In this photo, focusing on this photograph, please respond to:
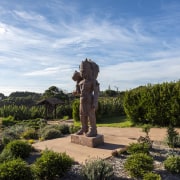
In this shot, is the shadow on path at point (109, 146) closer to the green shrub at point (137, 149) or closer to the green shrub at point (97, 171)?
the green shrub at point (137, 149)

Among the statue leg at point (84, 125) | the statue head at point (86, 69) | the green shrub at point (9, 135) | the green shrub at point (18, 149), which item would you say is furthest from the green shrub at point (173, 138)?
the green shrub at point (9, 135)

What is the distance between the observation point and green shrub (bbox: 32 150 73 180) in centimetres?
423

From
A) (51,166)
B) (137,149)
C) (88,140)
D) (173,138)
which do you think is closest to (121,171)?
(137,149)

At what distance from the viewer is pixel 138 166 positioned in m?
4.40

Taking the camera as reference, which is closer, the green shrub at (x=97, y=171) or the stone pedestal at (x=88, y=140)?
the green shrub at (x=97, y=171)

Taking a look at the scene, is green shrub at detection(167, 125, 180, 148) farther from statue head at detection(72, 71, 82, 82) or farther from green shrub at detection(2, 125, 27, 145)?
green shrub at detection(2, 125, 27, 145)

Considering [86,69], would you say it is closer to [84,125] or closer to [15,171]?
[84,125]

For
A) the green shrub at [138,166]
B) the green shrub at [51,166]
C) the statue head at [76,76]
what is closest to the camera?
the green shrub at [51,166]

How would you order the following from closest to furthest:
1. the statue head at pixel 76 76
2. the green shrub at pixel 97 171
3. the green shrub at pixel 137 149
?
the green shrub at pixel 97 171 < the green shrub at pixel 137 149 < the statue head at pixel 76 76

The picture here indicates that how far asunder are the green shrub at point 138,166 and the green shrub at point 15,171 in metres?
1.88

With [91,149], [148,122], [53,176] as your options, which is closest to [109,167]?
[53,176]

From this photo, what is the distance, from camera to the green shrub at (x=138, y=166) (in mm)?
4363

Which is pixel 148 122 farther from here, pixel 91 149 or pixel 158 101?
pixel 91 149

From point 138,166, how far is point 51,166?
165cm
